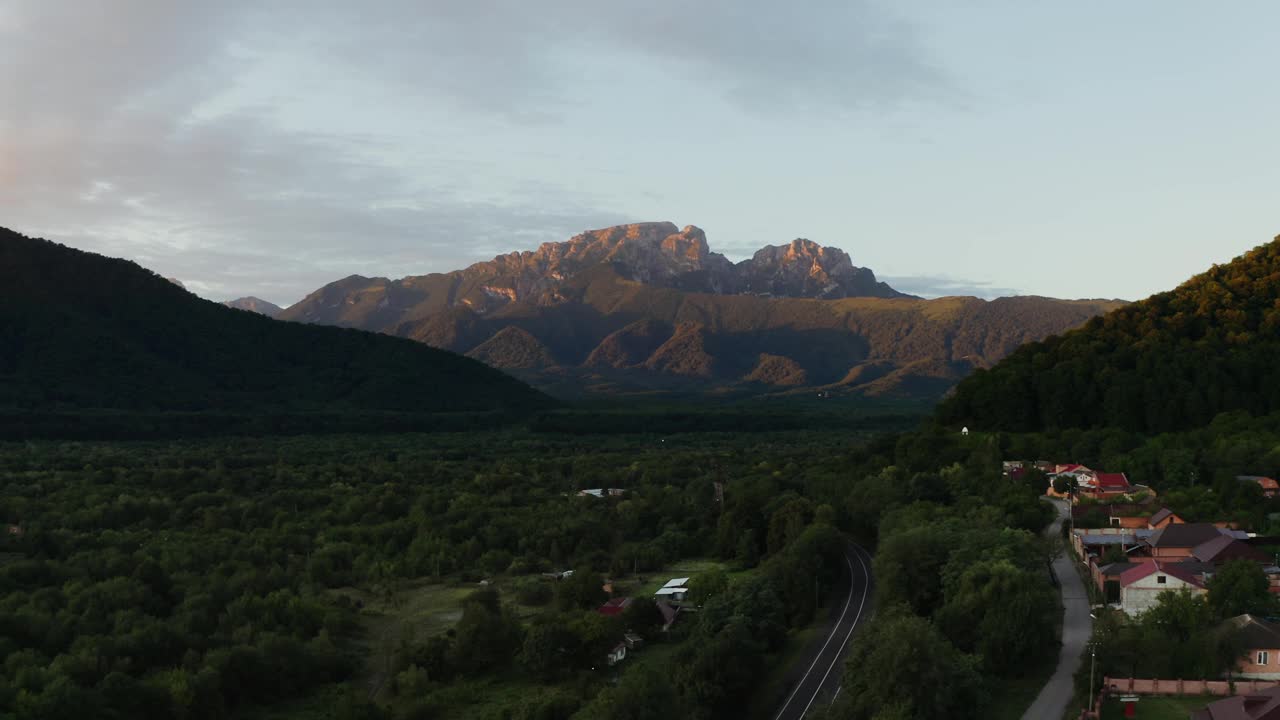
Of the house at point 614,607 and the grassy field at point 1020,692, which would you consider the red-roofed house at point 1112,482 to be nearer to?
the grassy field at point 1020,692

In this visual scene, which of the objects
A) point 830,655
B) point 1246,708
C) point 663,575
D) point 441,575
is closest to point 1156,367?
point 663,575

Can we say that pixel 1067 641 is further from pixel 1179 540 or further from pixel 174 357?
pixel 174 357

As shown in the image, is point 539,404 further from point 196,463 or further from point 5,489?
point 5,489

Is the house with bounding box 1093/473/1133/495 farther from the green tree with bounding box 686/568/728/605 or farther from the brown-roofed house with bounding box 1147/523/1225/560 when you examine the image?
the green tree with bounding box 686/568/728/605

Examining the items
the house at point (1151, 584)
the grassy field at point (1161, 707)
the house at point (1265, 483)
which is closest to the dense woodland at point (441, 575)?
the house at point (1151, 584)

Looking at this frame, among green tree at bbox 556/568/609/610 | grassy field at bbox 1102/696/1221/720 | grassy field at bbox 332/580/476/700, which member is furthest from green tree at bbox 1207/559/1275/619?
grassy field at bbox 332/580/476/700
